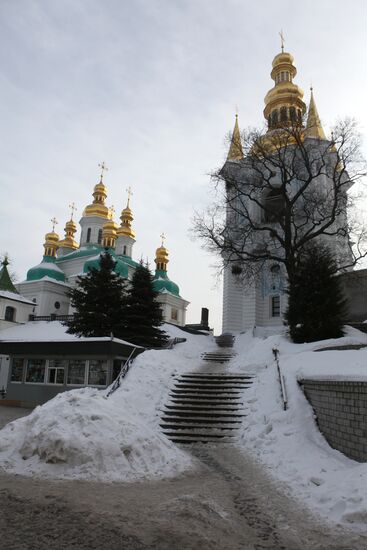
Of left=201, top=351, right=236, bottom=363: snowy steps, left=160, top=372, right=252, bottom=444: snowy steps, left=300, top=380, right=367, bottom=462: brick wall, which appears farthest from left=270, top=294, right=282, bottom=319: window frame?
left=300, top=380, right=367, bottom=462: brick wall

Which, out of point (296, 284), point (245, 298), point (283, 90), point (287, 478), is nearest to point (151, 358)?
point (296, 284)

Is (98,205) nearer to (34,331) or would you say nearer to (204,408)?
(34,331)

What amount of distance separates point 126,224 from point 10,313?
22.8 m

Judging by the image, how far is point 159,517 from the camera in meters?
5.09

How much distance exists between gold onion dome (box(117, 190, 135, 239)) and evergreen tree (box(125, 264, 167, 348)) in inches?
1275

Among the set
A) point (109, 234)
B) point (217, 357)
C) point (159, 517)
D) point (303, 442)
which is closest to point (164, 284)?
point (109, 234)

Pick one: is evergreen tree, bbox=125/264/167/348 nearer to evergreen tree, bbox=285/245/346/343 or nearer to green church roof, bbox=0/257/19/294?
evergreen tree, bbox=285/245/346/343

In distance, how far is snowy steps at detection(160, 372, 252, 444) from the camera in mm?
10223

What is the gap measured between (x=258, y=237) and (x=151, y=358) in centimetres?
2113

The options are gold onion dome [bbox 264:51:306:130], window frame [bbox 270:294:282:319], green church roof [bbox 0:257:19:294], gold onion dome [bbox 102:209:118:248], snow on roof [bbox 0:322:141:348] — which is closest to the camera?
window frame [bbox 270:294:282:319]

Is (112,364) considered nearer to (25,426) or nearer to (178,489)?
(25,426)

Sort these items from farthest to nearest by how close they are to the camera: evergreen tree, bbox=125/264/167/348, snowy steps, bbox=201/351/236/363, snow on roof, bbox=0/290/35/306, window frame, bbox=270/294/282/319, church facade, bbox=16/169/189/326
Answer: church facade, bbox=16/169/189/326, snow on roof, bbox=0/290/35/306, window frame, bbox=270/294/282/319, evergreen tree, bbox=125/264/167/348, snowy steps, bbox=201/351/236/363

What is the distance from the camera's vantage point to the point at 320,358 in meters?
12.0

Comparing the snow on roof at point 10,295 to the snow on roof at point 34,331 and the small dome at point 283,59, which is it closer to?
the snow on roof at point 34,331
